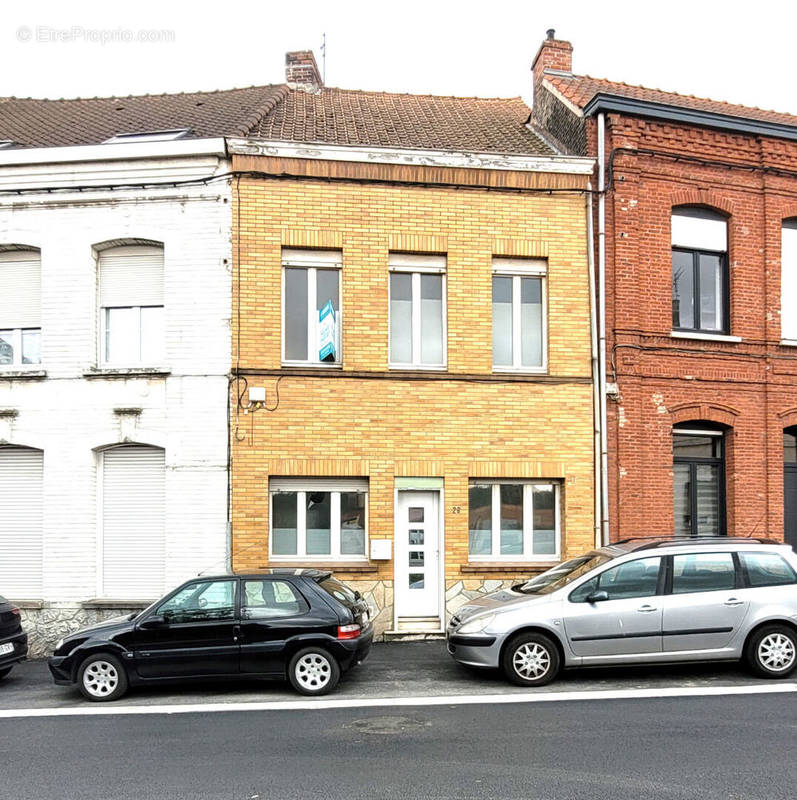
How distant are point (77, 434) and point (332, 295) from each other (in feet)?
14.4

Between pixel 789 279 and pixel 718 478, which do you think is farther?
pixel 789 279

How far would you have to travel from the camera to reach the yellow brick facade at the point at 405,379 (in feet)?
40.1

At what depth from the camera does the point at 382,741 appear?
23.1 feet

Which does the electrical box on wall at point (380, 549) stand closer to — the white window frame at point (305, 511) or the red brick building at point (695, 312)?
the white window frame at point (305, 511)

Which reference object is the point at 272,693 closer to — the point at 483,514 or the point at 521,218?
the point at 483,514

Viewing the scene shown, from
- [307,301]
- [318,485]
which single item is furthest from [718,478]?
[307,301]

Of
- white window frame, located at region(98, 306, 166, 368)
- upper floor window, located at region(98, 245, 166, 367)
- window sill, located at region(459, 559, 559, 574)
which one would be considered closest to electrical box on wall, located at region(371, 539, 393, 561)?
window sill, located at region(459, 559, 559, 574)

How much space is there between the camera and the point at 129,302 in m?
12.6

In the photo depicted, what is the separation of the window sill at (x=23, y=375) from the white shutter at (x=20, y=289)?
775 millimetres

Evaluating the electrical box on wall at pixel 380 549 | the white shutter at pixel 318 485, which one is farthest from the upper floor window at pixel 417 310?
the electrical box on wall at pixel 380 549

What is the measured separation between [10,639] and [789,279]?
43.3 feet

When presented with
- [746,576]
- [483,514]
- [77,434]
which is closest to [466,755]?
[746,576]

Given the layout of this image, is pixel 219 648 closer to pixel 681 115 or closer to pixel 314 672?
pixel 314 672

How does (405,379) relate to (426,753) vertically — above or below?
above
